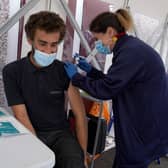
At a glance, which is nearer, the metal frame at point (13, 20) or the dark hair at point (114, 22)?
the dark hair at point (114, 22)

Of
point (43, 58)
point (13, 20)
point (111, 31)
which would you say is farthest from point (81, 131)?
A: point (13, 20)

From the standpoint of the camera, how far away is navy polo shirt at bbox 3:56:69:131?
1396 mm

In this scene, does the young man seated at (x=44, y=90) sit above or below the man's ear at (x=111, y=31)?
below

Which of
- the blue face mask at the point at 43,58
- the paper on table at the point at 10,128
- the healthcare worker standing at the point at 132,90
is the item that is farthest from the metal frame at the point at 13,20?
the paper on table at the point at 10,128

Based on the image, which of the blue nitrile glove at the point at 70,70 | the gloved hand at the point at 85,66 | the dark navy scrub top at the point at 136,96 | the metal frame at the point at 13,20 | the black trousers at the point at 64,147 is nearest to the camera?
the black trousers at the point at 64,147

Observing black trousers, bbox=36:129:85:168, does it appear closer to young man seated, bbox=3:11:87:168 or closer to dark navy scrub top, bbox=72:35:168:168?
young man seated, bbox=3:11:87:168

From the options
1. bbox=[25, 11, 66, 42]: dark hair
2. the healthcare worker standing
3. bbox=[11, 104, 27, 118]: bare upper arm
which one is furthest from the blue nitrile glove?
bbox=[11, 104, 27, 118]: bare upper arm

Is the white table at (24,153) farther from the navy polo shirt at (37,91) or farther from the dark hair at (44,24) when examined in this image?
the dark hair at (44,24)

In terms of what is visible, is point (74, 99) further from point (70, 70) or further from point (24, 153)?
point (24, 153)

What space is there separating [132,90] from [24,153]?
79 centimetres

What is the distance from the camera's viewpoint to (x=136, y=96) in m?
1.41

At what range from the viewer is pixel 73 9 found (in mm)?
2166

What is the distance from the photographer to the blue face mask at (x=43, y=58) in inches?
54.7

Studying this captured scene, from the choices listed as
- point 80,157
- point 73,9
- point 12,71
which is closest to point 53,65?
point 12,71
